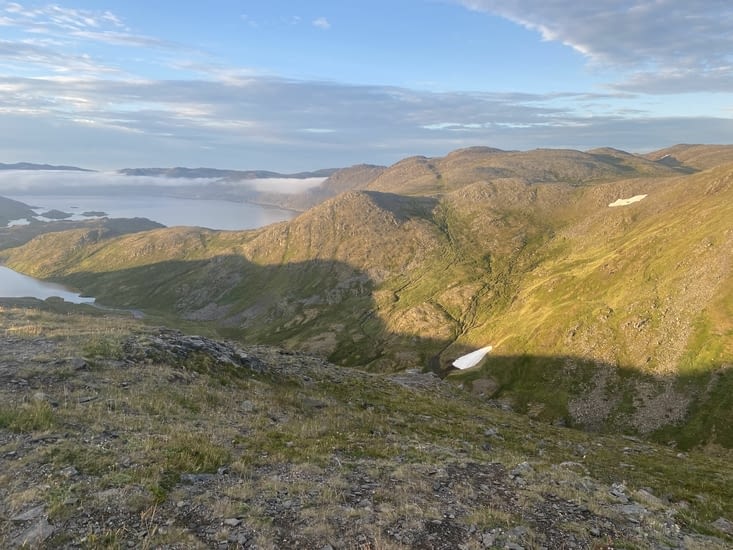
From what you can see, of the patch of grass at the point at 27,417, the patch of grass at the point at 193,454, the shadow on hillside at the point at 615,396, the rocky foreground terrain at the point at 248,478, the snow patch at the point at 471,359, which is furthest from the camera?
the snow patch at the point at 471,359

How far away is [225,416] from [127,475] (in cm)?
1137

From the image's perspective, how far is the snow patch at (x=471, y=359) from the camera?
126200mm

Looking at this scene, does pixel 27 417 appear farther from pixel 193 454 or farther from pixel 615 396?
pixel 615 396

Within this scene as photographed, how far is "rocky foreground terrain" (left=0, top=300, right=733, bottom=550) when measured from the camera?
516 inches

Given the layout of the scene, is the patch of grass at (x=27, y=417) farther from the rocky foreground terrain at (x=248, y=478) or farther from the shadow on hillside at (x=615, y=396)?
the shadow on hillside at (x=615, y=396)

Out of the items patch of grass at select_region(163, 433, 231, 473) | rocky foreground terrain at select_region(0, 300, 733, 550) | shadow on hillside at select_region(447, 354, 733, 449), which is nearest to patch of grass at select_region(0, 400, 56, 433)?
rocky foreground terrain at select_region(0, 300, 733, 550)

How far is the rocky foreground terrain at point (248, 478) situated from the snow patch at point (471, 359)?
89.9 meters

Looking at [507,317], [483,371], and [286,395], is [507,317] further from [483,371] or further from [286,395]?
[286,395]

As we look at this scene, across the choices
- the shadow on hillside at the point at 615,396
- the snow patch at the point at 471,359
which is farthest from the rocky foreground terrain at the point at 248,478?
the snow patch at the point at 471,359

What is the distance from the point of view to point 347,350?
16925cm

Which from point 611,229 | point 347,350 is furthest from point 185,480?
point 611,229

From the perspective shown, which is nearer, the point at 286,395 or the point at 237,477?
the point at 237,477

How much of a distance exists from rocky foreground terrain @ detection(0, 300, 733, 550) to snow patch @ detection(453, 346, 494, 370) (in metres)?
89.9

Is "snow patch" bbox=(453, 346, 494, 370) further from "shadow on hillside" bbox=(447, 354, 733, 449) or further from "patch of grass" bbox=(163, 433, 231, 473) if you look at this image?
"patch of grass" bbox=(163, 433, 231, 473)
